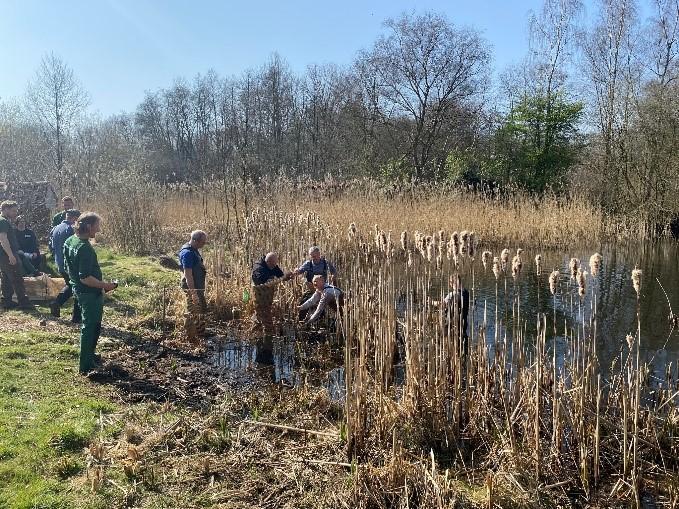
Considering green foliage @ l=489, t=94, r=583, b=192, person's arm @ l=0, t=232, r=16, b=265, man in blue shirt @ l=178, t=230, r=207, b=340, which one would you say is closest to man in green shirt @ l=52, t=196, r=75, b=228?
person's arm @ l=0, t=232, r=16, b=265

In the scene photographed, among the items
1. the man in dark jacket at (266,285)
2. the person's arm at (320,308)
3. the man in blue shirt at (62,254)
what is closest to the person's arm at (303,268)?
the man in dark jacket at (266,285)

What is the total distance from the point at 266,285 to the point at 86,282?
2.50 metres

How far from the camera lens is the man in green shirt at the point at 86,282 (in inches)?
217

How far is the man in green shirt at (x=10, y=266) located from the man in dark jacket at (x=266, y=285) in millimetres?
3612

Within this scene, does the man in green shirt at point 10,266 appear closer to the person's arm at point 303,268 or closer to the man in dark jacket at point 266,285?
the man in dark jacket at point 266,285

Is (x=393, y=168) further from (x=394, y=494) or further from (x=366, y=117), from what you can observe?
(x=394, y=494)

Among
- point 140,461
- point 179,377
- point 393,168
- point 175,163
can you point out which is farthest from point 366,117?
point 140,461

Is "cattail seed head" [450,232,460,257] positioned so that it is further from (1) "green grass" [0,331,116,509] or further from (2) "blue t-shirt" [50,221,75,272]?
(2) "blue t-shirt" [50,221,75,272]

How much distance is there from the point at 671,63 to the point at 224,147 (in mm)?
17535

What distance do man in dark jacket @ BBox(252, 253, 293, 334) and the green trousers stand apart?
2.30 meters

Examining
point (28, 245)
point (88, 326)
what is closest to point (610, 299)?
point (88, 326)

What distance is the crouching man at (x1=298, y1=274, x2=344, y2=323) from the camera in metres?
7.61

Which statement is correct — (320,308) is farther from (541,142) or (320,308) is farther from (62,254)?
(541,142)

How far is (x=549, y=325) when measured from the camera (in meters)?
8.82
